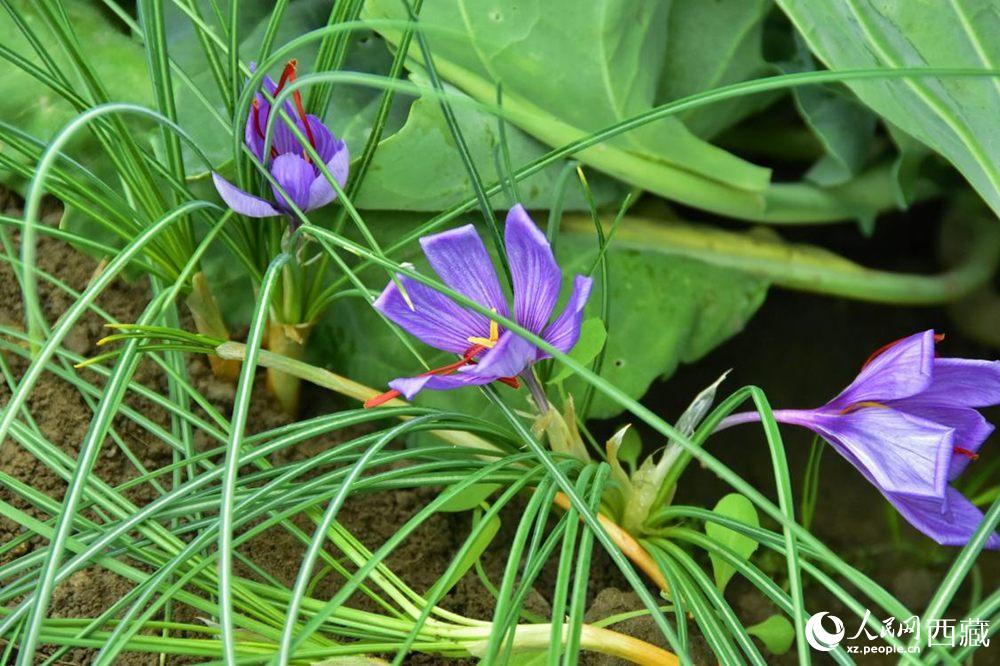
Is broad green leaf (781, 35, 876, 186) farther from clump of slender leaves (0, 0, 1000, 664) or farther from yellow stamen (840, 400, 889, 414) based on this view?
yellow stamen (840, 400, 889, 414)

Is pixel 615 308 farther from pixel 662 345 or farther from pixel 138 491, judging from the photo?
pixel 138 491

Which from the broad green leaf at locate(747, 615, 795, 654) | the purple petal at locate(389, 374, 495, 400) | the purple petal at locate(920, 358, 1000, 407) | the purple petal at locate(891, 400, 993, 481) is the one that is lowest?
the broad green leaf at locate(747, 615, 795, 654)

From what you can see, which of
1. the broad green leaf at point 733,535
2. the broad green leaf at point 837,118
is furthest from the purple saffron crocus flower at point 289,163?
the broad green leaf at point 837,118

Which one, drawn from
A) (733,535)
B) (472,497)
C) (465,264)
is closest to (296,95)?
(465,264)

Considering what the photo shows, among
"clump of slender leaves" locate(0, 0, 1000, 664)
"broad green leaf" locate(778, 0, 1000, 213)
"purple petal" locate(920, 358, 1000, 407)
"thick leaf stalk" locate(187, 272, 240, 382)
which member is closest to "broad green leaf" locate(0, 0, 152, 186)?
"clump of slender leaves" locate(0, 0, 1000, 664)

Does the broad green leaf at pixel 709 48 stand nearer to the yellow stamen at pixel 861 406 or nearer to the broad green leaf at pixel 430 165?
the broad green leaf at pixel 430 165
